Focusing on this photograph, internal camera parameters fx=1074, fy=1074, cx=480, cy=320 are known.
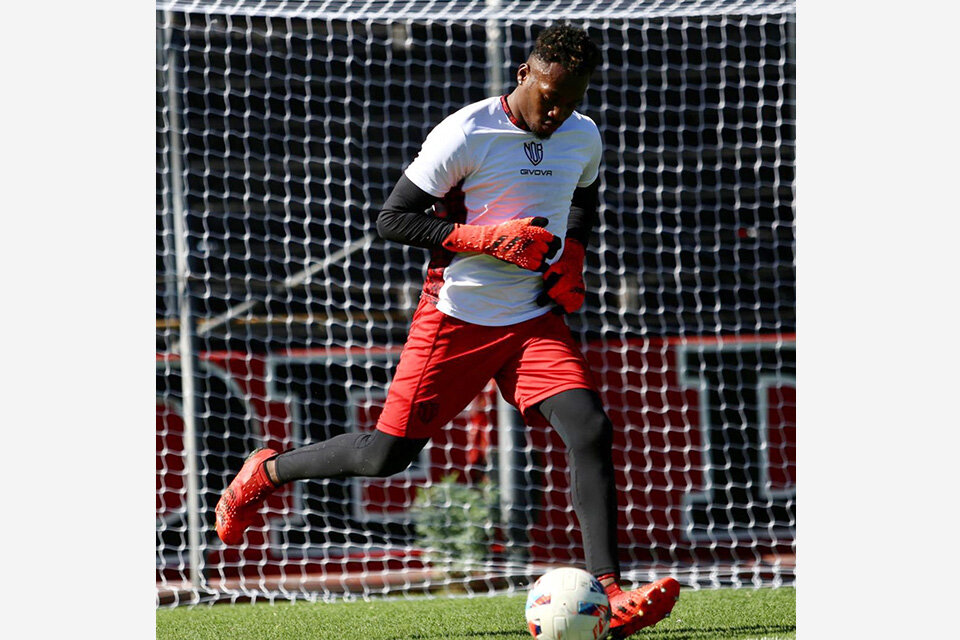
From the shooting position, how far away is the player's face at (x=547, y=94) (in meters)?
3.28

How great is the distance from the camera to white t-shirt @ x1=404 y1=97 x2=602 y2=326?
3459 millimetres

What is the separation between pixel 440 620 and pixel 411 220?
175 cm

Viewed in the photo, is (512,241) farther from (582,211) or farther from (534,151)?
(582,211)

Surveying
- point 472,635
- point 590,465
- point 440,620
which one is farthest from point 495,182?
point 440,620

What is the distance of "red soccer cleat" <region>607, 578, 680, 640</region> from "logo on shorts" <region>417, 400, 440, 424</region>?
0.83 metres

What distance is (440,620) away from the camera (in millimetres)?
4332

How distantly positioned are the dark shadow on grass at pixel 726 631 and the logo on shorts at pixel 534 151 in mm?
1699

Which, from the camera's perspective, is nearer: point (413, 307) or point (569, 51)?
point (569, 51)

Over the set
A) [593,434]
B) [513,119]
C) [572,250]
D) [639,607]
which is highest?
[513,119]

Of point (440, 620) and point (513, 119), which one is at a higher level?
point (513, 119)

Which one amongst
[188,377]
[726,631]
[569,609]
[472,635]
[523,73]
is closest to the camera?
[569,609]

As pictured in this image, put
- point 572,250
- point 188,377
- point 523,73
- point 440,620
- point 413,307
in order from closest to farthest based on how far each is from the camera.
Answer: point 523,73 → point 572,250 → point 440,620 → point 188,377 → point 413,307

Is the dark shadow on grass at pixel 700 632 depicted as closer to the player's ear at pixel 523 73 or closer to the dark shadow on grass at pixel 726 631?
the dark shadow on grass at pixel 726 631

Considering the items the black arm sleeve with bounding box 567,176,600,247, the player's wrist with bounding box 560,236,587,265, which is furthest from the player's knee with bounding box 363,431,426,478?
the black arm sleeve with bounding box 567,176,600,247
